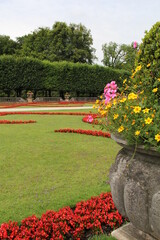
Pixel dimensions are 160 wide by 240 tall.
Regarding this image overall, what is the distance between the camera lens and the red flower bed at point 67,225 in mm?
2497

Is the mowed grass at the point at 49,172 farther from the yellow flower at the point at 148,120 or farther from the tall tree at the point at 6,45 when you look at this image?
the tall tree at the point at 6,45

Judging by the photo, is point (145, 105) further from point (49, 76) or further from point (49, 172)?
point (49, 76)

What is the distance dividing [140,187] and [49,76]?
3454 cm

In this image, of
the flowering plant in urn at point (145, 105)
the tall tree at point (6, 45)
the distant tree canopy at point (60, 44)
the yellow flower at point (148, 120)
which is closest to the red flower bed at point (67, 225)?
the flowering plant in urn at point (145, 105)

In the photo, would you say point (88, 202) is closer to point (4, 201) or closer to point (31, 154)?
point (4, 201)

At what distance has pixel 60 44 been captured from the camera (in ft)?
148

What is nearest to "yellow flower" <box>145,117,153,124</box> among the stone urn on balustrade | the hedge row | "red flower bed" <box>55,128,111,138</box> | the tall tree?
the stone urn on balustrade

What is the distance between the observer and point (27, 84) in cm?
3384

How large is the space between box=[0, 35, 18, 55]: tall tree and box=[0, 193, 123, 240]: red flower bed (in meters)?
47.9

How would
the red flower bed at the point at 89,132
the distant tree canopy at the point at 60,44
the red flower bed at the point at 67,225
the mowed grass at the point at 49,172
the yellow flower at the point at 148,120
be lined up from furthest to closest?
the distant tree canopy at the point at 60,44 < the red flower bed at the point at 89,132 < the mowed grass at the point at 49,172 < the red flower bed at the point at 67,225 < the yellow flower at the point at 148,120

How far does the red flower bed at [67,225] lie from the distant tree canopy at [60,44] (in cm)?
4350

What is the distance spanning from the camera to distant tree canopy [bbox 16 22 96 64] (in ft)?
149

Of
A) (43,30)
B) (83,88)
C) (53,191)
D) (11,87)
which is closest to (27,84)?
(11,87)

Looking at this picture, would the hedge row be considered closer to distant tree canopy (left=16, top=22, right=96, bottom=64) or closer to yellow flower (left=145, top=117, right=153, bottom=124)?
distant tree canopy (left=16, top=22, right=96, bottom=64)
